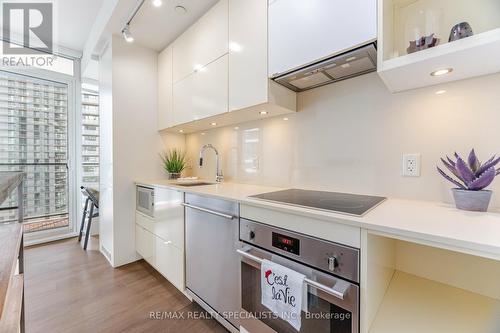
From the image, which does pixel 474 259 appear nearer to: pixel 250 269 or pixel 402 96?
pixel 402 96

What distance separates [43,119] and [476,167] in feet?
13.9

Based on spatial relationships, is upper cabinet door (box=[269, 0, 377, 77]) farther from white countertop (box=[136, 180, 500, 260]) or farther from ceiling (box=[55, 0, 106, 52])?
ceiling (box=[55, 0, 106, 52])

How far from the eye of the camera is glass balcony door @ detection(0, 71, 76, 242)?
8.78 feet

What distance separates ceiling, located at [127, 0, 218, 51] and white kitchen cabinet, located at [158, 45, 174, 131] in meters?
0.15

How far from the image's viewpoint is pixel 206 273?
4.87 feet

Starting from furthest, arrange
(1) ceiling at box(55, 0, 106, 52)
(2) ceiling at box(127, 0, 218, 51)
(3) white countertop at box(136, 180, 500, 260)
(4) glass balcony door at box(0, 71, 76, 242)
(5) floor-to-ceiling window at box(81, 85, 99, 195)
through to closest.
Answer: (5) floor-to-ceiling window at box(81, 85, 99, 195)
(4) glass balcony door at box(0, 71, 76, 242)
(1) ceiling at box(55, 0, 106, 52)
(2) ceiling at box(127, 0, 218, 51)
(3) white countertop at box(136, 180, 500, 260)

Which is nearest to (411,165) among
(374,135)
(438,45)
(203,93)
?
(374,135)

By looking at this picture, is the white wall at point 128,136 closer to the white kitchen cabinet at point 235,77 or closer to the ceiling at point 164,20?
the ceiling at point 164,20

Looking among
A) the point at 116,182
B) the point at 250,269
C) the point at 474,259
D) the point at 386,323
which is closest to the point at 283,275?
the point at 250,269

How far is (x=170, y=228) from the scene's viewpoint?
1.80m

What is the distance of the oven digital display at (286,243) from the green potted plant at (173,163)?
5.72 feet

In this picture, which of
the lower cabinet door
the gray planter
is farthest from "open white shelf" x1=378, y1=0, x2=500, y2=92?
the lower cabinet door

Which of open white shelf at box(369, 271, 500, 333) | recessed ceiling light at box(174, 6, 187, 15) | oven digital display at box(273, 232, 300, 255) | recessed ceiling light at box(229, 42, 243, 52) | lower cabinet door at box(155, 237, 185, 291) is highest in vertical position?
recessed ceiling light at box(174, 6, 187, 15)

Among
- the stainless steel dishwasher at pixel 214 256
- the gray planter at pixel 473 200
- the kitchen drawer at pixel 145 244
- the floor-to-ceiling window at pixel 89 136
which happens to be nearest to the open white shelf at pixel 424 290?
the gray planter at pixel 473 200
